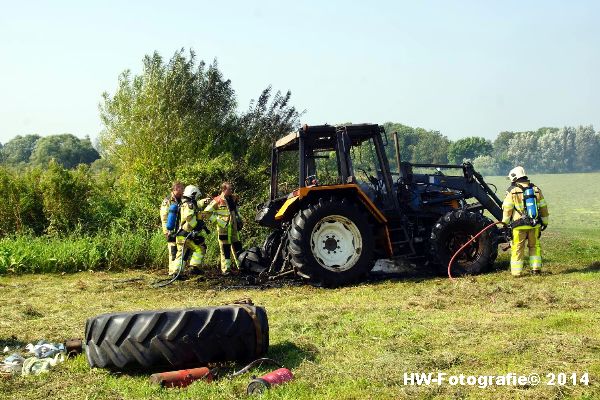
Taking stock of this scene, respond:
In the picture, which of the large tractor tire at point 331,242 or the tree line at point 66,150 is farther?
the tree line at point 66,150

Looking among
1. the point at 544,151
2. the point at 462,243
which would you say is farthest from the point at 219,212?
the point at 544,151

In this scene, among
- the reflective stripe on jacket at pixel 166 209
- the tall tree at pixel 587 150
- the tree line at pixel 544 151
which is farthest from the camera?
the tall tree at pixel 587 150

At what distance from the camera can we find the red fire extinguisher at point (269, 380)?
426 cm

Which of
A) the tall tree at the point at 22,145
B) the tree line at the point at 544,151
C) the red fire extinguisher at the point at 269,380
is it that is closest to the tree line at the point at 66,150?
the tall tree at the point at 22,145

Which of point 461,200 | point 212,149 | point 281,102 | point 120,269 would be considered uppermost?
point 281,102

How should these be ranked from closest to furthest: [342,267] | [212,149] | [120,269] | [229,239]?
1. [342,267]
2. [229,239]
3. [120,269]
4. [212,149]

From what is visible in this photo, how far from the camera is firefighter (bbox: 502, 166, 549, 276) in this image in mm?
9758

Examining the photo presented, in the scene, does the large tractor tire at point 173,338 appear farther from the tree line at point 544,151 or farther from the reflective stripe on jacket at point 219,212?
the tree line at point 544,151

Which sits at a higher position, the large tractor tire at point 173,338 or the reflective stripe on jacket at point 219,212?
the reflective stripe on jacket at point 219,212

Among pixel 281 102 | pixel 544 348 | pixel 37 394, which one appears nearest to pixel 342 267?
pixel 544 348

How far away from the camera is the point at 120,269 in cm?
1224

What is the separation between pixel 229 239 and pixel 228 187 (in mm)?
916

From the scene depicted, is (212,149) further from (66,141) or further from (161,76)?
(66,141)

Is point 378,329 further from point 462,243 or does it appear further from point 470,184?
point 470,184
